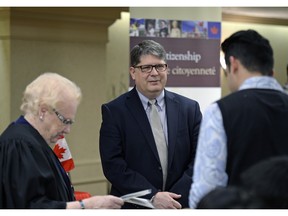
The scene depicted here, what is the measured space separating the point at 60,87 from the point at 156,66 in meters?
0.96

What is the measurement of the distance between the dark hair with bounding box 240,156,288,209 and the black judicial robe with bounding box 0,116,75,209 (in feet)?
3.48

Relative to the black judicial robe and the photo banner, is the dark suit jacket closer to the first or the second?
the black judicial robe

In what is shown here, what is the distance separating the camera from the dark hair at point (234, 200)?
4.91 feet

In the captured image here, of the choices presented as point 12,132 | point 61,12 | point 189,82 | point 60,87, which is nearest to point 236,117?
point 60,87

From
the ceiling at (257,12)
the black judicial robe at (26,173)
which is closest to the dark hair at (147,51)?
the black judicial robe at (26,173)

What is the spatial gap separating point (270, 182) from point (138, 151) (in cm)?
178

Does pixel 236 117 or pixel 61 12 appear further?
pixel 61 12

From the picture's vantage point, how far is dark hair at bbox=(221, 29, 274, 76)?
93.5 inches

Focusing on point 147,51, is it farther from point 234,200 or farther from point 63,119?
point 234,200

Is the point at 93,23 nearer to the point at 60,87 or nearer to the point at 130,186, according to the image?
the point at 130,186

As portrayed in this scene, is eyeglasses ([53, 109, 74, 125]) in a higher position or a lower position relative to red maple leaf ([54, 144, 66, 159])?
higher

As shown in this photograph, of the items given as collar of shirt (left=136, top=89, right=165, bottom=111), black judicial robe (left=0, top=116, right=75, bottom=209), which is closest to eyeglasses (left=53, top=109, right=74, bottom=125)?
black judicial robe (left=0, top=116, right=75, bottom=209)

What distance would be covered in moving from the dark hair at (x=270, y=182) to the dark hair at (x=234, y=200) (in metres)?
0.02

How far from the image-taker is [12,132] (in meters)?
2.46
